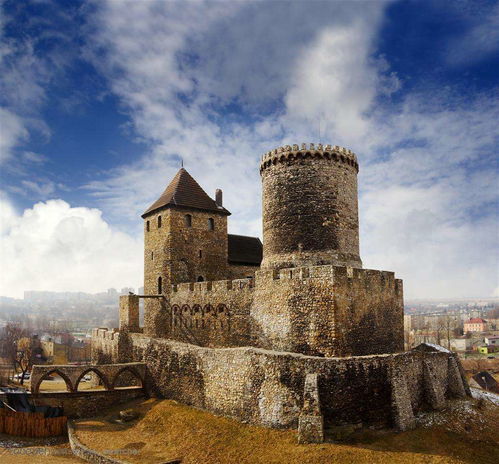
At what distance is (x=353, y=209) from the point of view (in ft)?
74.9

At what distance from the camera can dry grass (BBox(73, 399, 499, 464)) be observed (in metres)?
14.9

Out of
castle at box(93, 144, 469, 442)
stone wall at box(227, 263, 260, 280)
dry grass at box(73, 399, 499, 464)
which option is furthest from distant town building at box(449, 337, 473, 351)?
dry grass at box(73, 399, 499, 464)

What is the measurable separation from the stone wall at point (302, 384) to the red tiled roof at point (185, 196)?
37.3 ft

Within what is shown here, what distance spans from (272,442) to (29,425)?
45.1 feet

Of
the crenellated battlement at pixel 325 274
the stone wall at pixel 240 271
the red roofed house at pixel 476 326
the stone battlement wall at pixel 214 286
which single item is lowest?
the red roofed house at pixel 476 326

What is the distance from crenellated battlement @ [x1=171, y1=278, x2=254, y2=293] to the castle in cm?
9

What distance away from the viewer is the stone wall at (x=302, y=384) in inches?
648

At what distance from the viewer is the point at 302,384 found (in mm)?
16703

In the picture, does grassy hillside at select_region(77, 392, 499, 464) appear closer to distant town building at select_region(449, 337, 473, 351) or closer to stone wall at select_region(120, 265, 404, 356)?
stone wall at select_region(120, 265, 404, 356)

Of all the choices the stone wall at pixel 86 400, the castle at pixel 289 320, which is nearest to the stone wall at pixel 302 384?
the castle at pixel 289 320

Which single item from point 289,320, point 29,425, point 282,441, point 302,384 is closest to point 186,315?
point 289,320

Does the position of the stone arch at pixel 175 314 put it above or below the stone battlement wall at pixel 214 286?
below

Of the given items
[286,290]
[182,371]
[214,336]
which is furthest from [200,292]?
[286,290]

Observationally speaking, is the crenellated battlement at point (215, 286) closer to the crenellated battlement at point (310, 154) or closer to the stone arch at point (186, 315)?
the stone arch at point (186, 315)
